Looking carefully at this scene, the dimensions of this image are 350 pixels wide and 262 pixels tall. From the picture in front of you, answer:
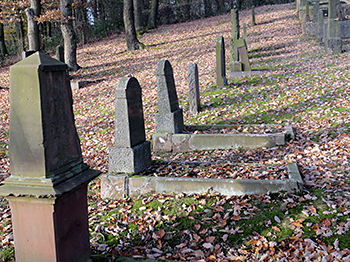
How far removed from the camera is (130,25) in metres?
20.8

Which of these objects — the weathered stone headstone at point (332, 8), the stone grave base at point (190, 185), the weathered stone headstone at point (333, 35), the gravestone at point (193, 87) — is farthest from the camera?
the weathered stone headstone at point (333, 35)

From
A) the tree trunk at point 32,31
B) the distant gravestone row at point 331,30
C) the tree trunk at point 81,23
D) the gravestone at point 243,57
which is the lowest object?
the gravestone at point 243,57

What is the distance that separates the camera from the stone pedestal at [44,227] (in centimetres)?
286

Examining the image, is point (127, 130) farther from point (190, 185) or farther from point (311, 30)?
point (311, 30)

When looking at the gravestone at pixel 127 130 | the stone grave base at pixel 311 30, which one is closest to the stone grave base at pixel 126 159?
the gravestone at pixel 127 130

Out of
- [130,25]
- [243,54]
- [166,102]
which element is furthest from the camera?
[130,25]

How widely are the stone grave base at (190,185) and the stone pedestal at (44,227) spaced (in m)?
2.43

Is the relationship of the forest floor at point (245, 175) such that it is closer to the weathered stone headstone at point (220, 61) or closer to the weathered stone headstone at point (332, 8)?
the weathered stone headstone at point (220, 61)

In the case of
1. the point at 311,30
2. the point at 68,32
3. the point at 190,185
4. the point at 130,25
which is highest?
the point at 130,25

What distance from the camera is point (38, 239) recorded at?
291 cm

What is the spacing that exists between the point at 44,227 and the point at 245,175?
3.51 meters

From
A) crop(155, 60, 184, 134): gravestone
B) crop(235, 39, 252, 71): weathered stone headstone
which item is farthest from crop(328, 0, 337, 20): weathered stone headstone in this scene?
crop(155, 60, 184, 134): gravestone

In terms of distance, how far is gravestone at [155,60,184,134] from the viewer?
24.0 feet

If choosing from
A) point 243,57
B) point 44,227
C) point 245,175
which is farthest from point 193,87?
point 44,227
